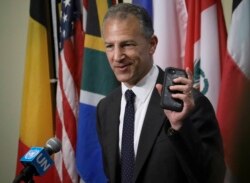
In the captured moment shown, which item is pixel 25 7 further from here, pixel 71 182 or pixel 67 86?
pixel 71 182

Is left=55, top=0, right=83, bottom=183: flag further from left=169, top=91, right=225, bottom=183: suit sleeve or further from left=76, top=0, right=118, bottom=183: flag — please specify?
left=169, top=91, right=225, bottom=183: suit sleeve

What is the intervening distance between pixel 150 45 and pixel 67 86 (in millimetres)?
834

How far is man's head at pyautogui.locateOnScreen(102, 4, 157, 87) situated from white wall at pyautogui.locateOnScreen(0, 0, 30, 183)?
1.32 metres

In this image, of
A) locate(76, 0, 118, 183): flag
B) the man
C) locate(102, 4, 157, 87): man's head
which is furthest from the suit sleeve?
locate(76, 0, 118, 183): flag

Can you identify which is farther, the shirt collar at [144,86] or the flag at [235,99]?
the flag at [235,99]

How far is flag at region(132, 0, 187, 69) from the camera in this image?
1650 mm

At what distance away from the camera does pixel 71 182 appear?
191 cm

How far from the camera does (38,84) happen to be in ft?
6.64

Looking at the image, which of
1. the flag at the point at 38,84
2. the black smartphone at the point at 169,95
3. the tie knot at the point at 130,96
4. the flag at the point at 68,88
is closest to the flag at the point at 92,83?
the flag at the point at 68,88

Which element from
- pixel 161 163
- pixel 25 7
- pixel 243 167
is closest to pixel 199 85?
pixel 243 167

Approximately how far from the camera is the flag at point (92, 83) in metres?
1.83

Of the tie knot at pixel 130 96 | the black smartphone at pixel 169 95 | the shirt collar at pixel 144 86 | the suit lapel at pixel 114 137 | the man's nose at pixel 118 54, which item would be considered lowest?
the suit lapel at pixel 114 137

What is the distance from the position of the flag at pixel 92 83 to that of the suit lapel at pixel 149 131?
0.70 m

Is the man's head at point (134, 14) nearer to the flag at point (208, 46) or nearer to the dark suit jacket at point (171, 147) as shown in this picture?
the dark suit jacket at point (171, 147)
